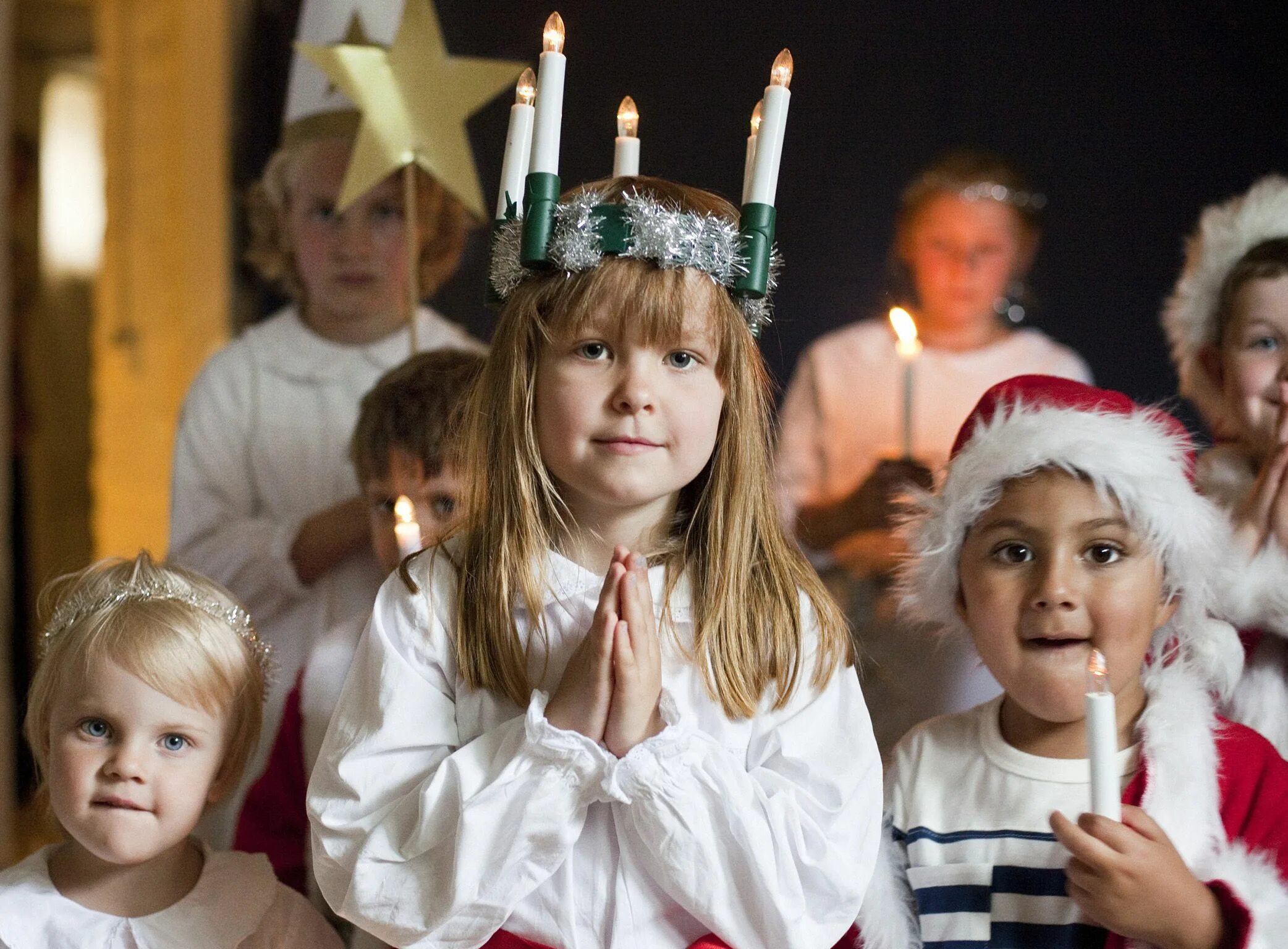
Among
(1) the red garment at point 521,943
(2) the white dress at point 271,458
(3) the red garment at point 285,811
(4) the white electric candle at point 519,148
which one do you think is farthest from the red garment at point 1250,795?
(2) the white dress at point 271,458

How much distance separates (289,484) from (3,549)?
60 centimetres

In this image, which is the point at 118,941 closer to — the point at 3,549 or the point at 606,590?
the point at 606,590

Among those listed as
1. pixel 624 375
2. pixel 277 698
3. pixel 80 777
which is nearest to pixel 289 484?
pixel 277 698

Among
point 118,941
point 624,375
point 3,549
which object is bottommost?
point 118,941

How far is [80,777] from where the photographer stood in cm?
149

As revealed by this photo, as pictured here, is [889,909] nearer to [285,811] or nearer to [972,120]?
[285,811]

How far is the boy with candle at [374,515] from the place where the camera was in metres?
2.02

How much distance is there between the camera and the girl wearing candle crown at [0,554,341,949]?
1496mm

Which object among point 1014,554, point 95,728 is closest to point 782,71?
point 1014,554

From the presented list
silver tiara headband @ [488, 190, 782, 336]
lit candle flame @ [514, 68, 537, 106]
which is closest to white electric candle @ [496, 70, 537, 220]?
lit candle flame @ [514, 68, 537, 106]

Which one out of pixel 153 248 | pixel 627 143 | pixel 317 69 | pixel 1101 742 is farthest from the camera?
pixel 153 248

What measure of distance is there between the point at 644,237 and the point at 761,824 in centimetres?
62

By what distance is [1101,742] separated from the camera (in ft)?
3.96

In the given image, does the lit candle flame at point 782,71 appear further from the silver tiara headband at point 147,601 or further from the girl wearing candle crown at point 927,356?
the girl wearing candle crown at point 927,356
